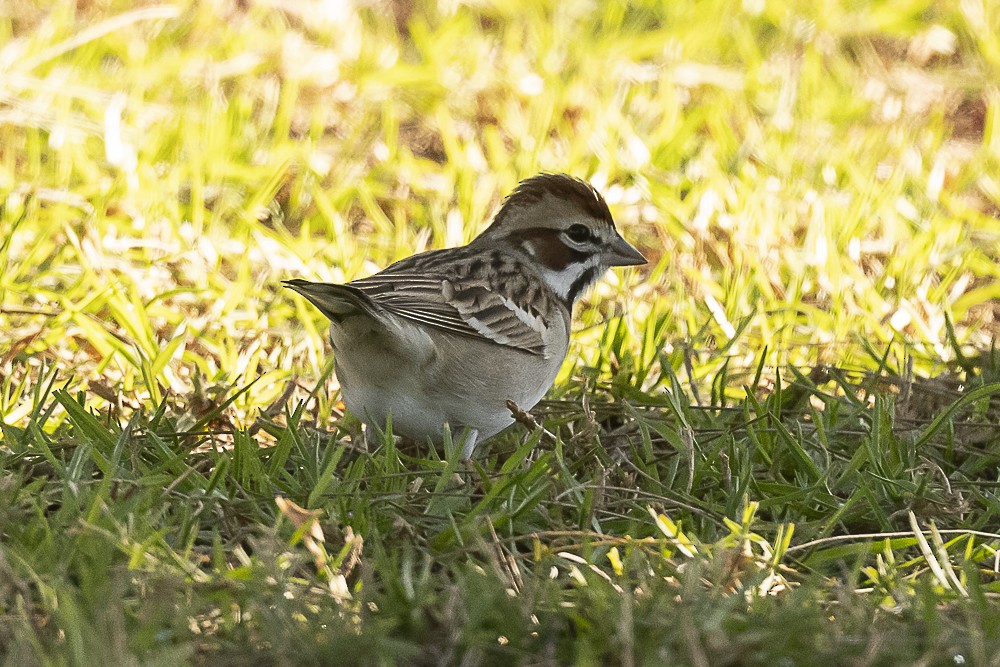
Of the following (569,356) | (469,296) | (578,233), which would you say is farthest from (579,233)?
(469,296)

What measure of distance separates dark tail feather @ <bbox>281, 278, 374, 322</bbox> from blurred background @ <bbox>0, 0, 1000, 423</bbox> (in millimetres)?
776

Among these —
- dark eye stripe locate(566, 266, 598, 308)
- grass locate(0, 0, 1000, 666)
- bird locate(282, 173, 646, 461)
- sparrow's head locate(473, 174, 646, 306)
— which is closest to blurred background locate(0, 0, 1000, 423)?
grass locate(0, 0, 1000, 666)

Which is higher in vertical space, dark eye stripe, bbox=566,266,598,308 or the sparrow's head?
the sparrow's head

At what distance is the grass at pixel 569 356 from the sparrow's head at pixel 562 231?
295 mm

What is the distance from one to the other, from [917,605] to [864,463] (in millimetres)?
1176

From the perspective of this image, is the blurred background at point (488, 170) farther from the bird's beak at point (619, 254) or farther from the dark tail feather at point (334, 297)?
the dark tail feather at point (334, 297)

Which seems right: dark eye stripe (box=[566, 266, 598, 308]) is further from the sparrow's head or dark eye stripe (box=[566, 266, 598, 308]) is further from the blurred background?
the blurred background

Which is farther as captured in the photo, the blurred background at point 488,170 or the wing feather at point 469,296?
the blurred background at point 488,170

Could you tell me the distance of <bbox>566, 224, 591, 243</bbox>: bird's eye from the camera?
5.58 meters

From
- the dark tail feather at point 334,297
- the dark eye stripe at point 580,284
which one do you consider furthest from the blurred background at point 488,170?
the dark tail feather at point 334,297

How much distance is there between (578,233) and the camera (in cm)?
560

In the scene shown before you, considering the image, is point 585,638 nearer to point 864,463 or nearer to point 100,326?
point 864,463

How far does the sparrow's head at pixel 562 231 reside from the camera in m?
5.54

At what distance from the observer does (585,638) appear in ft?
10.4
